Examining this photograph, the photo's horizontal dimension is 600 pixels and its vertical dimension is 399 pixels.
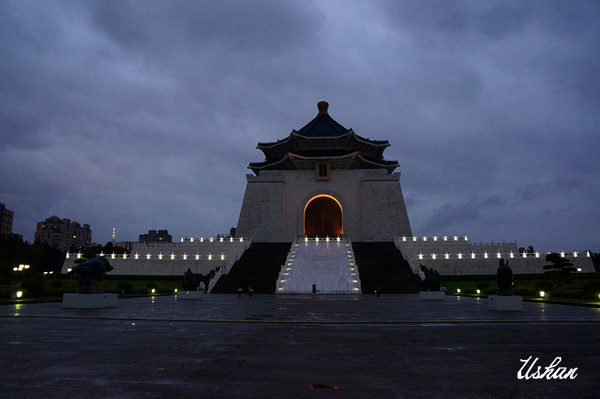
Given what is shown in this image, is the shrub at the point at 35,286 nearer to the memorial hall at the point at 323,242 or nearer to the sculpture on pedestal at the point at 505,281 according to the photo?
the memorial hall at the point at 323,242

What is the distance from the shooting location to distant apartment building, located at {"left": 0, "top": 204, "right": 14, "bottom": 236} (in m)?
92.6

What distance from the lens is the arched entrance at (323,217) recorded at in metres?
42.9

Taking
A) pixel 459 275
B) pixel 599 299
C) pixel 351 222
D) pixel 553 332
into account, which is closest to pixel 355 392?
pixel 553 332

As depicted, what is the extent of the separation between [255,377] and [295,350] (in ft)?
5.87

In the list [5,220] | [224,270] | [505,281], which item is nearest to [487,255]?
[505,281]

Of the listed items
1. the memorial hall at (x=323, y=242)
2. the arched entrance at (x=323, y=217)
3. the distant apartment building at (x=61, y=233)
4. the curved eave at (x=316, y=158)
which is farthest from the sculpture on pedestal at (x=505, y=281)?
the distant apartment building at (x=61, y=233)

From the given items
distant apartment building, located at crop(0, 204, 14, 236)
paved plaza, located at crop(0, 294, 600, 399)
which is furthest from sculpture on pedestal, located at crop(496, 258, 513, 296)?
distant apartment building, located at crop(0, 204, 14, 236)

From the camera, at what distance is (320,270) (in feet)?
87.6

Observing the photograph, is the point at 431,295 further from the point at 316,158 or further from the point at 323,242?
the point at 316,158

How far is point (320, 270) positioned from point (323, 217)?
16.8m

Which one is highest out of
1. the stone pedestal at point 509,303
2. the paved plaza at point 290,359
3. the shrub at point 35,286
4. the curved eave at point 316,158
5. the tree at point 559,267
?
the curved eave at point 316,158

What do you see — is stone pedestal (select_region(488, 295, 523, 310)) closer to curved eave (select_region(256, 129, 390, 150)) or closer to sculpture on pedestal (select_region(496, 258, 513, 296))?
sculpture on pedestal (select_region(496, 258, 513, 296))

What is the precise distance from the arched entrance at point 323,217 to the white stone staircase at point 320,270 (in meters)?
10.9

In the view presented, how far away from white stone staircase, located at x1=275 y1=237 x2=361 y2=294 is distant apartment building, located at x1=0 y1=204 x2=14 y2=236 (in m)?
90.7
